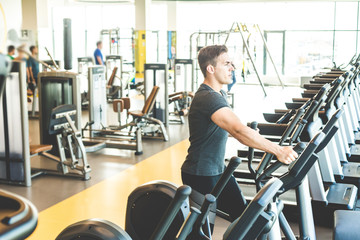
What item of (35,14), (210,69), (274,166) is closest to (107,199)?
(210,69)

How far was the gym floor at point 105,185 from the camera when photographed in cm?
436

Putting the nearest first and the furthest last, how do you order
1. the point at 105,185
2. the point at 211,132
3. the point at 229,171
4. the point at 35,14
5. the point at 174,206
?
the point at 174,206
the point at 229,171
the point at 211,132
the point at 105,185
the point at 35,14

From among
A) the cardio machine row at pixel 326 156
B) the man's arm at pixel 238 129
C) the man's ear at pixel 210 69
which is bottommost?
the cardio machine row at pixel 326 156

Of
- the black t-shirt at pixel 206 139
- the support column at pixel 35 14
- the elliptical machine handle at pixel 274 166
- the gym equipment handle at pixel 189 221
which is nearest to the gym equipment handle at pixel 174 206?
the gym equipment handle at pixel 189 221

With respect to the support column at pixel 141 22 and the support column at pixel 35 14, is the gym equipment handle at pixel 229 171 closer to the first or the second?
the support column at pixel 35 14

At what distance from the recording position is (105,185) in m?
5.47

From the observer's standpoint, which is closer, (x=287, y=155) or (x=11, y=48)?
(x=11, y=48)

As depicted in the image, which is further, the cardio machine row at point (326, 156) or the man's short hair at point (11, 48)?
the cardio machine row at point (326, 156)

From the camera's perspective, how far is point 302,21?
673 inches

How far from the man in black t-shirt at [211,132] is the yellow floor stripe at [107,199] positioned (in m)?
1.69

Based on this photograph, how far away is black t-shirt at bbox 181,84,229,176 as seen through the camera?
273 centimetres

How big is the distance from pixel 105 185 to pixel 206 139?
297cm

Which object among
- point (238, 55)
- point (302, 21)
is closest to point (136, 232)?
point (238, 55)

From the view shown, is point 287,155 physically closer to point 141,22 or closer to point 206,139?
point 206,139
